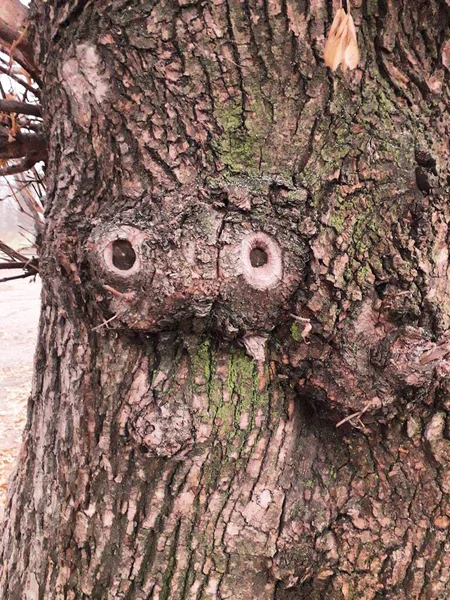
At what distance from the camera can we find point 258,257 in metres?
1.31

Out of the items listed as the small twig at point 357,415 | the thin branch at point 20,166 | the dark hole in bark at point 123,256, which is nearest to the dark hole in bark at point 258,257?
the dark hole in bark at point 123,256

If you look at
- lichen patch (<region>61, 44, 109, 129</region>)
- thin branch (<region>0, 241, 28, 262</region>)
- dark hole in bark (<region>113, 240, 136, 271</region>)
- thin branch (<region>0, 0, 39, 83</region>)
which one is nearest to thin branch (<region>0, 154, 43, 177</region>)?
thin branch (<region>0, 241, 28, 262</region>)

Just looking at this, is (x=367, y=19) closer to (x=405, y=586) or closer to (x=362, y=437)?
(x=362, y=437)

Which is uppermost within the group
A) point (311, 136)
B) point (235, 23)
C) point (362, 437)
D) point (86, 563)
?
point (235, 23)

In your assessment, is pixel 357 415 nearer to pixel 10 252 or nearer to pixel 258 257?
pixel 258 257

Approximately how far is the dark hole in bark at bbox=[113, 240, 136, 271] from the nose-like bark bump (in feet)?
0.96

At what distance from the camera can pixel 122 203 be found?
4.33 ft

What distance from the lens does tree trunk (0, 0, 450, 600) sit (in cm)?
127

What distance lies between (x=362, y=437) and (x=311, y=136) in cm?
87

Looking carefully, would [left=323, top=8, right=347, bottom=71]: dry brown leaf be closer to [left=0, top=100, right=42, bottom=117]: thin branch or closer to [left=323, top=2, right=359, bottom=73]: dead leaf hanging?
[left=323, top=2, right=359, bottom=73]: dead leaf hanging

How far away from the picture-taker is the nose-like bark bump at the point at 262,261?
127cm

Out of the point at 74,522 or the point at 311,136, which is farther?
the point at 74,522

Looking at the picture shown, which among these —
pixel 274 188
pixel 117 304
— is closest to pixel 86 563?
pixel 117 304

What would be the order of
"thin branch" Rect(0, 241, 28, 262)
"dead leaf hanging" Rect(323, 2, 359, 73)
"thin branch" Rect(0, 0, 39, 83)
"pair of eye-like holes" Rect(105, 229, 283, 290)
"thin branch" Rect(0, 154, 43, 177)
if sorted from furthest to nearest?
1. "thin branch" Rect(0, 241, 28, 262)
2. "thin branch" Rect(0, 154, 43, 177)
3. "thin branch" Rect(0, 0, 39, 83)
4. "pair of eye-like holes" Rect(105, 229, 283, 290)
5. "dead leaf hanging" Rect(323, 2, 359, 73)
